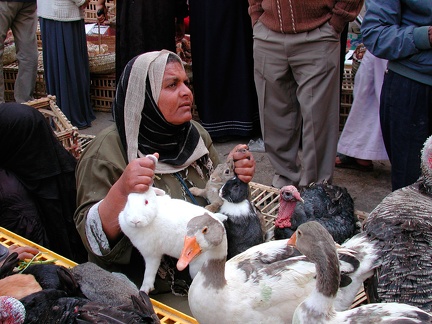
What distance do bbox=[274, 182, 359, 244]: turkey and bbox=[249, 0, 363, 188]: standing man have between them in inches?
49.9

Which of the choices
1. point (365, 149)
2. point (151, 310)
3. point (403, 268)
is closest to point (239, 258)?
point (151, 310)

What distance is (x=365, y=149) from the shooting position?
437 centimetres

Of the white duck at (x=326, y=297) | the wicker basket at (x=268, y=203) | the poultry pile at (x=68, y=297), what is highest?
the white duck at (x=326, y=297)

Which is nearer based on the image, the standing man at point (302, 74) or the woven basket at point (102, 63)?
the standing man at point (302, 74)

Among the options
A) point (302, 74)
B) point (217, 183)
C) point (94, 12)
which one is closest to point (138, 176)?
point (217, 183)

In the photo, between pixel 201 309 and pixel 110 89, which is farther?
pixel 110 89

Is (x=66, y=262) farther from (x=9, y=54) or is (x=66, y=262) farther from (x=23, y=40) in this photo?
(x=9, y=54)

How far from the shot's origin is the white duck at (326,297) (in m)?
1.52

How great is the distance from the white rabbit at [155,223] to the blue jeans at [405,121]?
5.15 feet

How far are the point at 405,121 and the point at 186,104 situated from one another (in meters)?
1.41

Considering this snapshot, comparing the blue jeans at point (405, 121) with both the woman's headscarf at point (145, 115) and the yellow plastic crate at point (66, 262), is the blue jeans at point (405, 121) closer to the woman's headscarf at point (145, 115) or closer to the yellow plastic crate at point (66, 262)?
the woman's headscarf at point (145, 115)

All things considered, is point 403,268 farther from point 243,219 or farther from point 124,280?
point 124,280

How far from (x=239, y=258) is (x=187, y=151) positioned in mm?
680

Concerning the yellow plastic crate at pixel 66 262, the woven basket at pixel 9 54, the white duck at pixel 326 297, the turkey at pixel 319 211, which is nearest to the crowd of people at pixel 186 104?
the yellow plastic crate at pixel 66 262
